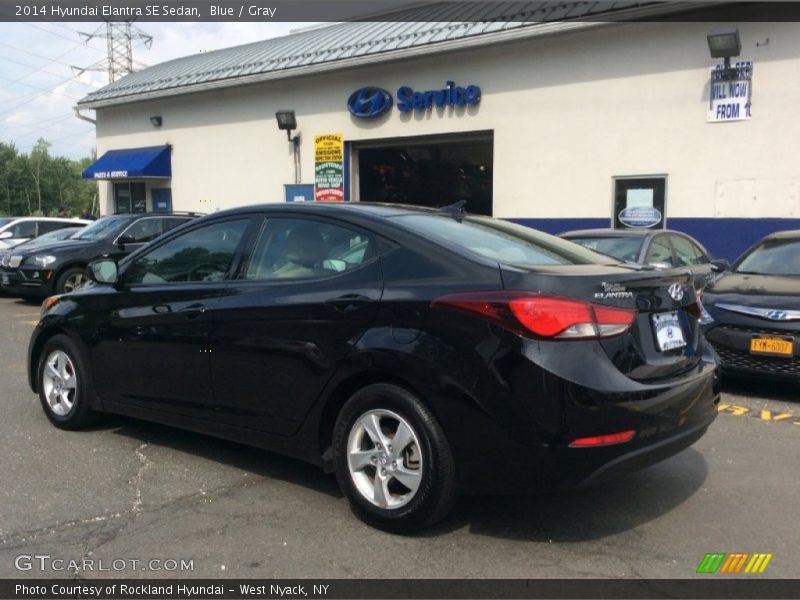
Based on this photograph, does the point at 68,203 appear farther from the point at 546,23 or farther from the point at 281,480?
the point at 281,480

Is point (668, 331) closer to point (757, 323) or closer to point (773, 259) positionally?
point (757, 323)

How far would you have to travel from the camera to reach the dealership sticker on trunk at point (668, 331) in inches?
137

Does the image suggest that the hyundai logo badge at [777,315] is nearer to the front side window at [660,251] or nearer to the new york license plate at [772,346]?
the new york license plate at [772,346]

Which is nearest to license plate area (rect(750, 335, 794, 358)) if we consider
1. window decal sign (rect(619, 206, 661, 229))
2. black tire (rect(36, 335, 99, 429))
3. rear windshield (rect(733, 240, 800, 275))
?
rear windshield (rect(733, 240, 800, 275))

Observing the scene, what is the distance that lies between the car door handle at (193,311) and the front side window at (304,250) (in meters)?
0.36

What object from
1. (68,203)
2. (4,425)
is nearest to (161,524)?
(4,425)

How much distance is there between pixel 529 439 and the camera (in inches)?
124

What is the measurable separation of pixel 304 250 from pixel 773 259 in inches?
218

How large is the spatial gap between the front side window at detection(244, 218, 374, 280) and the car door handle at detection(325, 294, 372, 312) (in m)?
0.19

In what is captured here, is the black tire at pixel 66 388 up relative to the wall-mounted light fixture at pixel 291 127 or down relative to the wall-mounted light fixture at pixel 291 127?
down

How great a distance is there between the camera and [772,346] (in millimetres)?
6098

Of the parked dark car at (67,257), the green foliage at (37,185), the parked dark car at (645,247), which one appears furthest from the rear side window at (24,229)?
the green foliage at (37,185)

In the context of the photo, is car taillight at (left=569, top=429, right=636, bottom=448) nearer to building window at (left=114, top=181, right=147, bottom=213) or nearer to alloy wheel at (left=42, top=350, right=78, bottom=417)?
alloy wheel at (left=42, top=350, right=78, bottom=417)

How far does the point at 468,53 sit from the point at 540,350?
13855 millimetres
